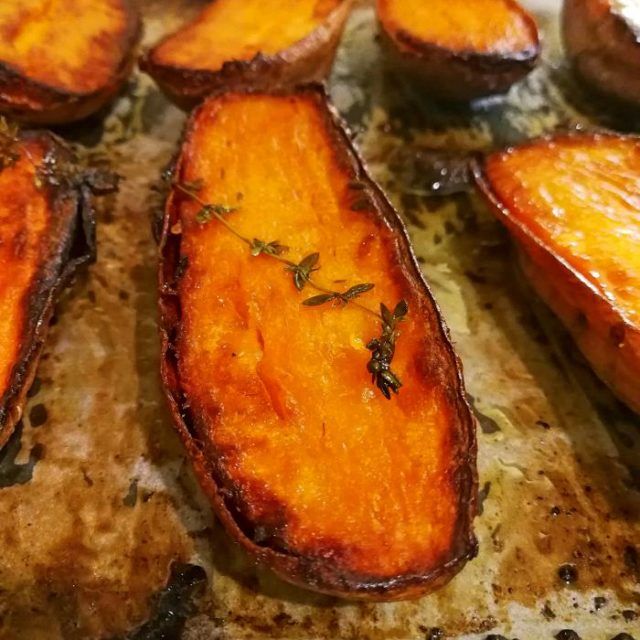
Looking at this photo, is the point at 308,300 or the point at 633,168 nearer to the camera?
the point at 308,300

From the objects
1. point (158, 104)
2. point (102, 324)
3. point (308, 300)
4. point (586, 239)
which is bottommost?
point (102, 324)

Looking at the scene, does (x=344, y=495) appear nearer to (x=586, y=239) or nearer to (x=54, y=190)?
(x=586, y=239)

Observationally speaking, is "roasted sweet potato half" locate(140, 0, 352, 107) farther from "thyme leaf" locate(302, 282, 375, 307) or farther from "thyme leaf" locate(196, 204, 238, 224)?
"thyme leaf" locate(302, 282, 375, 307)

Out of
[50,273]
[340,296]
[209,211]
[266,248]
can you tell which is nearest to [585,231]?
[340,296]

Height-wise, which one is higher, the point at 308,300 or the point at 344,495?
the point at 308,300

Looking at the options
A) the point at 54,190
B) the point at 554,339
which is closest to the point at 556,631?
the point at 554,339

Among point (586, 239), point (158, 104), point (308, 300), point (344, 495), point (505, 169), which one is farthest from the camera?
point (158, 104)

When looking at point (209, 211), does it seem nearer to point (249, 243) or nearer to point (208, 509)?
point (249, 243)

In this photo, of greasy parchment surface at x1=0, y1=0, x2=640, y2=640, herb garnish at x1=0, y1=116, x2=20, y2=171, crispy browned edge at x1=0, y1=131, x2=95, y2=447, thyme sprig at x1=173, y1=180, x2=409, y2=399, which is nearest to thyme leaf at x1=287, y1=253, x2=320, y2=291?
thyme sprig at x1=173, y1=180, x2=409, y2=399
